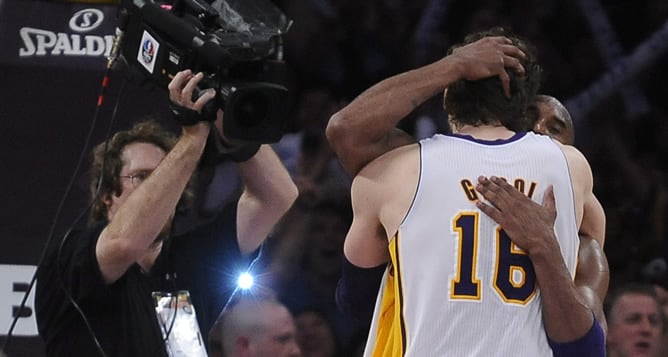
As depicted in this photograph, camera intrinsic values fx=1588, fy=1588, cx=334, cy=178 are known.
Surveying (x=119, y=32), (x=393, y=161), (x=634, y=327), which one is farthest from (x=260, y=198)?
(x=634, y=327)

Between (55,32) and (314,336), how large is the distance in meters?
1.94

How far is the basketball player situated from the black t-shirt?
0.70m

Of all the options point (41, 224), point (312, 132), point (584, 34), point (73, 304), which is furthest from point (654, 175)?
point (73, 304)

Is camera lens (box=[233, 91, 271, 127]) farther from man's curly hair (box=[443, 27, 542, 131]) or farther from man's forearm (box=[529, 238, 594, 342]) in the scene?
man's forearm (box=[529, 238, 594, 342])

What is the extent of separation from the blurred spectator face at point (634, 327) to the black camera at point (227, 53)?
2620mm

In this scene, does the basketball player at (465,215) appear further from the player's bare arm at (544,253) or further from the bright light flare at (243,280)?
the bright light flare at (243,280)

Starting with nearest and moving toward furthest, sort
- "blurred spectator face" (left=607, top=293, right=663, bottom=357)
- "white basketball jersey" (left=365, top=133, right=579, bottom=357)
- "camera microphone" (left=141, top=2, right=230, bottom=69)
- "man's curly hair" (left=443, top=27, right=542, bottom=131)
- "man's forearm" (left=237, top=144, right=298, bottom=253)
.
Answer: "white basketball jersey" (left=365, top=133, right=579, bottom=357) < "man's curly hair" (left=443, top=27, right=542, bottom=131) < "camera microphone" (left=141, top=2, right=230, bottom=69) < "man's forearm" (left=237, top=144, right=298, bottom=253) < "blurred spectator face" (left=607, top=293, right=663, bottom=357)

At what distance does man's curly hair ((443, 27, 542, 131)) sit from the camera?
3686 mm

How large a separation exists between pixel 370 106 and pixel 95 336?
104 cm

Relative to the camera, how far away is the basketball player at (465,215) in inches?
140

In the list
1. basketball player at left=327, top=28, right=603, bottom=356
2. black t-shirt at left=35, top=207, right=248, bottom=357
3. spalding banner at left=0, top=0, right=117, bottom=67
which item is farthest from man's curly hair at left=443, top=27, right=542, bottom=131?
spalding banner at left=0, top=0, right=117, bottom=67

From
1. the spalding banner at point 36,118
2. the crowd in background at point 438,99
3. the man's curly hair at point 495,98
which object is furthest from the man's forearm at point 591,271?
the crowd in background at point 438,99

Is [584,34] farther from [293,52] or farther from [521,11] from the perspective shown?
[293,52]

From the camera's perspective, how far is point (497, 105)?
370 centimetres
